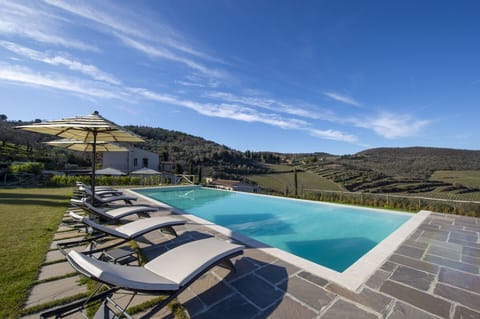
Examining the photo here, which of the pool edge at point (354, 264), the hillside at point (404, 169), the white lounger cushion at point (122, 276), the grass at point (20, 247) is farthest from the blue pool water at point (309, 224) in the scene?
the hillside at point (404, 169)

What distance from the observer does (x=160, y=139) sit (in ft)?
164

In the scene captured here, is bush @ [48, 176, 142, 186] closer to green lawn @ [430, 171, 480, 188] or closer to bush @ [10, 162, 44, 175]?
bush @ [10, 162, 44, 175]

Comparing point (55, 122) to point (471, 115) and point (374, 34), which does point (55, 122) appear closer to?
point (374, 34)

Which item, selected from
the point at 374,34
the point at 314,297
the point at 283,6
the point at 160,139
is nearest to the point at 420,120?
the point at 374,34

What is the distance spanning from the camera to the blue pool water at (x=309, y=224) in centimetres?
508

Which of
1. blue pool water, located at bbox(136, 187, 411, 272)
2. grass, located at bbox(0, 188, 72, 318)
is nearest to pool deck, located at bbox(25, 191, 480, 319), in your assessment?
grass, located at bbox(0, 188, 72, 318)

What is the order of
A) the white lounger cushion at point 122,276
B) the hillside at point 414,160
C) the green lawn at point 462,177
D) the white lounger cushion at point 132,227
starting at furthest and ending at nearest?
the hillside at point 414,160, the green lawn at point 462,177, the white lounger cushion at point 132,227, the white lounger cushion at point 122,276

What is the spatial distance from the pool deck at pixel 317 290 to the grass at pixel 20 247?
13cm

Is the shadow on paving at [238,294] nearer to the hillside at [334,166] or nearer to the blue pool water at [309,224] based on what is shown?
the blue pool water at [309,224]

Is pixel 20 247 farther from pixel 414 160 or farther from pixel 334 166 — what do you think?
pixel 414 160

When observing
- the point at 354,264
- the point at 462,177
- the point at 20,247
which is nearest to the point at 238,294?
the point at 354,264

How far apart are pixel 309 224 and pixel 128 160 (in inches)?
978

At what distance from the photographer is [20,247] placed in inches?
145

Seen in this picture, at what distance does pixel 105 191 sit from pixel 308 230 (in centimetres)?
756
